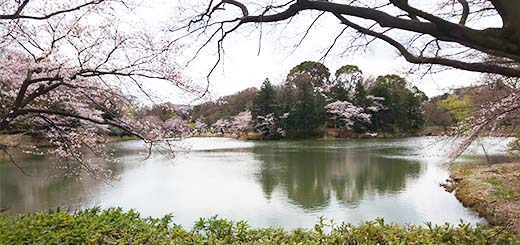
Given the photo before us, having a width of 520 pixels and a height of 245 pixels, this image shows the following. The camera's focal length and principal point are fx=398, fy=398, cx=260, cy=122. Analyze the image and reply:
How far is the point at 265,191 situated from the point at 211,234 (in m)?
5.45

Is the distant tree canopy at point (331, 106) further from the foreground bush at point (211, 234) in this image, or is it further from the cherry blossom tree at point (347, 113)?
the foreground bush at point (211, 234)

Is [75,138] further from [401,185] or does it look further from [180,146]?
[401,185]

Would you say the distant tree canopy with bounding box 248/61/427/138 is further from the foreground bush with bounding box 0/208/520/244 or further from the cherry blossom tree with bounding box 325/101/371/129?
the foreground bush with bounding box 0/208/520/244

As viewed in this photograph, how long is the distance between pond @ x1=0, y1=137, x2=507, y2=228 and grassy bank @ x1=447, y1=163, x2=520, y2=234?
275mm

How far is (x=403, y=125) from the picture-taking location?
2803 cm

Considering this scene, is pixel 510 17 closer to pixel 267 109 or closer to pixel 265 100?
pixel 267 109

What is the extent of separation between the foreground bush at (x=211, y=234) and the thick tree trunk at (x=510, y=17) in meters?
1.84

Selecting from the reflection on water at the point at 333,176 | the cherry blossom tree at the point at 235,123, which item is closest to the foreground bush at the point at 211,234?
the reflection on water at the point at 333,176

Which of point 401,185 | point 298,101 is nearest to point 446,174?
point 401,185

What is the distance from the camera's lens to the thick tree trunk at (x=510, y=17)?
5.40ft

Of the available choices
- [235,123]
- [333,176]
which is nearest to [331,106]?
[235,123]

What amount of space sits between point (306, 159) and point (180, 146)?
34.0 ft

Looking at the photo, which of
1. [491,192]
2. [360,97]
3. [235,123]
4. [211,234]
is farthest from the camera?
[235,123]

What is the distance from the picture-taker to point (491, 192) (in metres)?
7.64
